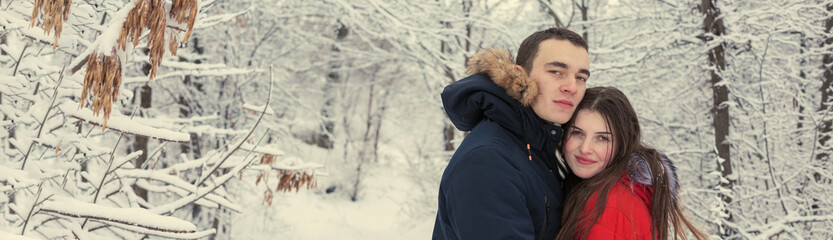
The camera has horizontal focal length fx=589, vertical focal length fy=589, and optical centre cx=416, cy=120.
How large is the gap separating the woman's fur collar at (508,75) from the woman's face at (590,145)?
296mm

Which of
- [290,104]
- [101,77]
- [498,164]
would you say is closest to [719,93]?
[498,164]

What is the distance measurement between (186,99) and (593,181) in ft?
22.7

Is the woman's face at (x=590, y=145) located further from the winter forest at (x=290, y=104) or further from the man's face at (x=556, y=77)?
the winter forest at (x=290, y=104)

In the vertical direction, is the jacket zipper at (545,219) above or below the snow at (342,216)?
above

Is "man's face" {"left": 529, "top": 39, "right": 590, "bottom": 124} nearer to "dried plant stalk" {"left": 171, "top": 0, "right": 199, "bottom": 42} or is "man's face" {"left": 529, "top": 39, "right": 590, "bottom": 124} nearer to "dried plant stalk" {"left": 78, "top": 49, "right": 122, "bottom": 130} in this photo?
"dried plant stalk" {"left": 171, "top": 0, "right": 199, "bottom": 42}

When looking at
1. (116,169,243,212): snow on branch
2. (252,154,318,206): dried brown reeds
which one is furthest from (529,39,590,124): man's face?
(252,154,318,206): dried brown reeds

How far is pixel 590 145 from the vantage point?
2.22 m

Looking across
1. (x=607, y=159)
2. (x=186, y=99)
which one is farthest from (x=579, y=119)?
(x=186, y=99)

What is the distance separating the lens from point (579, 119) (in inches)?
88.4

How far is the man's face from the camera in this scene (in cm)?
206

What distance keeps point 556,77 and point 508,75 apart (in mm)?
202

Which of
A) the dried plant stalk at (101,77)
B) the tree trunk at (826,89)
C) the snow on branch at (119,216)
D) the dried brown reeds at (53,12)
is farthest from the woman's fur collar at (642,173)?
the tree trunk at (826,89)

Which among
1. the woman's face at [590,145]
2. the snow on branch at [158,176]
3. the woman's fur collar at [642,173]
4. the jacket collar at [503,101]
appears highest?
the jacket collar at [503,101]

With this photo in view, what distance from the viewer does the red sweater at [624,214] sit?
1.97 m
